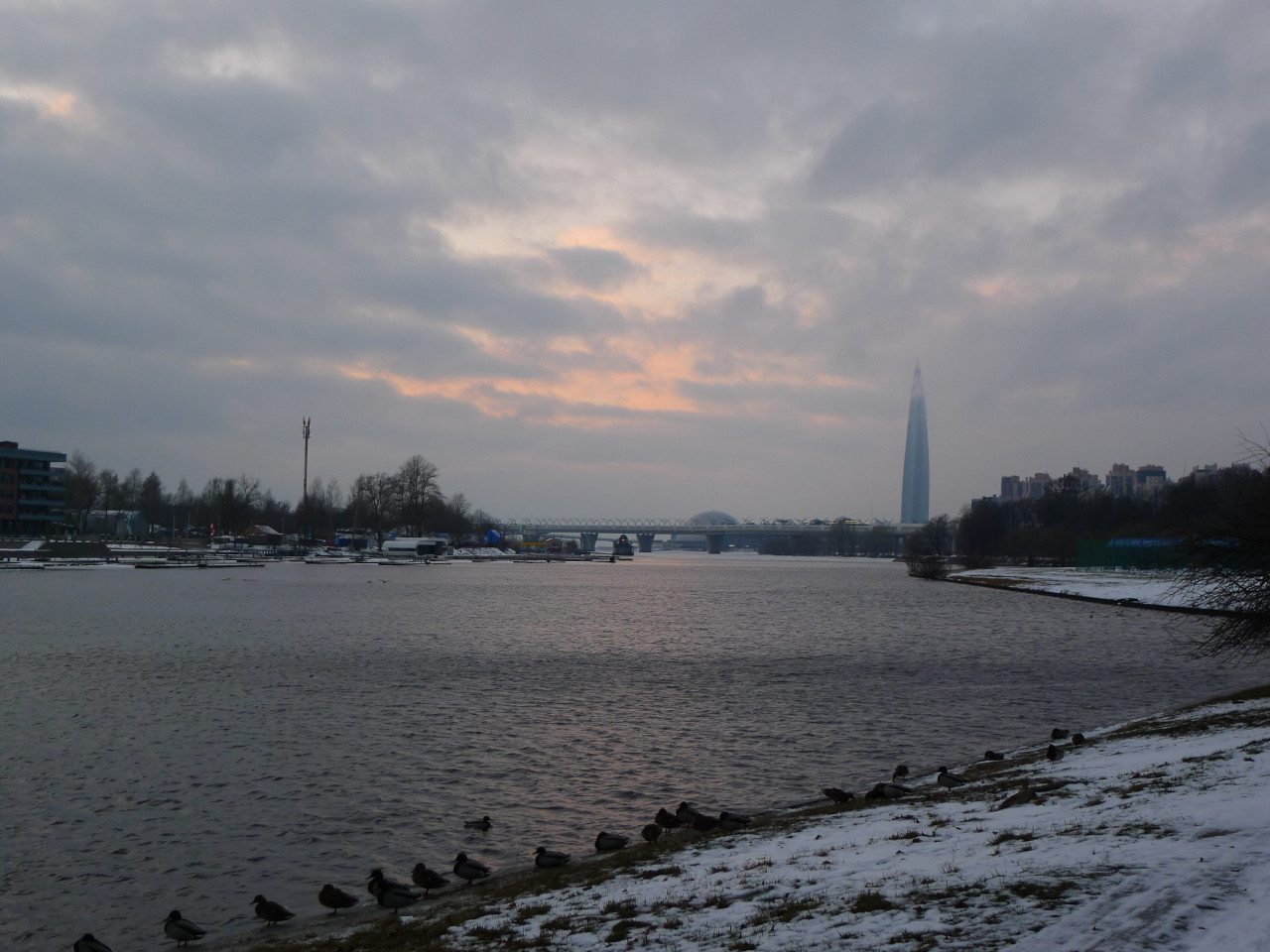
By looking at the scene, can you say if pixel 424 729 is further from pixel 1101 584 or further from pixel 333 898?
pixel 1101 584

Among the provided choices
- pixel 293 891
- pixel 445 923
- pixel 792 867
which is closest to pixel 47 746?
pixel 293 891

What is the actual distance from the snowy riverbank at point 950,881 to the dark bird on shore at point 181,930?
2.19 meters

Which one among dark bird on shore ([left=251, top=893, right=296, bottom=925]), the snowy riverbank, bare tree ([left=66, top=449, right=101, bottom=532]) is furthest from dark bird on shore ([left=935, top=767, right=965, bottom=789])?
bare tree ([left=66, top=449, right=101, bottom=532])

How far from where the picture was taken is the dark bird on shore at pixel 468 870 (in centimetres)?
1391

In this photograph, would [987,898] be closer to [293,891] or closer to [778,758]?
[293,891]

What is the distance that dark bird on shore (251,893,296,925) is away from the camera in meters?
12.7

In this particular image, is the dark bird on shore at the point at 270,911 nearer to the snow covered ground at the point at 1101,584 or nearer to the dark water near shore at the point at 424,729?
the dark water near shore at the point at 424,729

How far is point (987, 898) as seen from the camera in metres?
9.38

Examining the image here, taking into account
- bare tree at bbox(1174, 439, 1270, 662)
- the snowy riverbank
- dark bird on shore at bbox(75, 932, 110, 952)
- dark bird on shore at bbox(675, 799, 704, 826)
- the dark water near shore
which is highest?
bare tree at bbox(1174, 439, 1270, 662)

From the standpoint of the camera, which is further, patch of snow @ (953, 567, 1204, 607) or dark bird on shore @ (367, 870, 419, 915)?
patch of snow @ (953, 567, 1204, 607)

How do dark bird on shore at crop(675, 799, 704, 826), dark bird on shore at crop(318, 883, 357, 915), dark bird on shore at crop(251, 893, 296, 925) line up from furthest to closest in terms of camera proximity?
dark bird on shore at crop(675, 799, 704, 826)
dark bird on shore at crop(318, 883, 357, 915)
dark bird on shore at crop(251, 893, 296, 925)

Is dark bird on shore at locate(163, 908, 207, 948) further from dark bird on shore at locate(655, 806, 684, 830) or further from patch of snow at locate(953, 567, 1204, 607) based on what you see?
patch of snow at locate(953, 567, 1204, 607)

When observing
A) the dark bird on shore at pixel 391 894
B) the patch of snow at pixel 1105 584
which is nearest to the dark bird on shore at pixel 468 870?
the dark bird on shore at pixel 391 894

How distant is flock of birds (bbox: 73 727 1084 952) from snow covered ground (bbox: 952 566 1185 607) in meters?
50.7
